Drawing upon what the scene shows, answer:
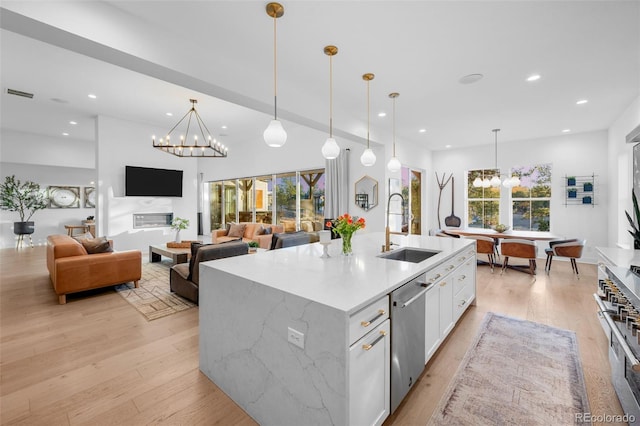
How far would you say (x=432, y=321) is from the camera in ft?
7.12

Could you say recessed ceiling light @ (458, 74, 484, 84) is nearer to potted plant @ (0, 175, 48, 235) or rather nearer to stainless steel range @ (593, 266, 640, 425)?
stainless steel range @ (593, 266, 640, 425)

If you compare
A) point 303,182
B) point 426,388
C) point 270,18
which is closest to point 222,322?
point 426,388

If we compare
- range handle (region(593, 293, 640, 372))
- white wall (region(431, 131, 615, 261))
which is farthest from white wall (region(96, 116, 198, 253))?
white wall (region(431, 131, 615, 261))

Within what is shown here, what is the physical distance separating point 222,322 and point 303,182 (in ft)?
19.4

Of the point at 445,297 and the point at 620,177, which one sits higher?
the point at 620,177

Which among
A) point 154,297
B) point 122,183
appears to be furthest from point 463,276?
point 122,183

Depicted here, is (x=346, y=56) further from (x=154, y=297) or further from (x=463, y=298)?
(x=154, y=297)

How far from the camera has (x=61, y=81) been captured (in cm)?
438

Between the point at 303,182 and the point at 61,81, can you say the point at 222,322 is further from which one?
the point at 303,182

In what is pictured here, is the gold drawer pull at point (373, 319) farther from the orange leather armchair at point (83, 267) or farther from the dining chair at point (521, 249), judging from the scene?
the dining chair at point (521, 249)

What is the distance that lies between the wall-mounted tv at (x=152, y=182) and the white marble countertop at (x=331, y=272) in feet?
19.7

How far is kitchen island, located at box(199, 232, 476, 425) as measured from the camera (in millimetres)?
1294

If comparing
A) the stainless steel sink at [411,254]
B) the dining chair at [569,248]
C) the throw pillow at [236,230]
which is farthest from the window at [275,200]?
the dining chair at [569,248]

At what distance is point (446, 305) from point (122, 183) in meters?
7.53
